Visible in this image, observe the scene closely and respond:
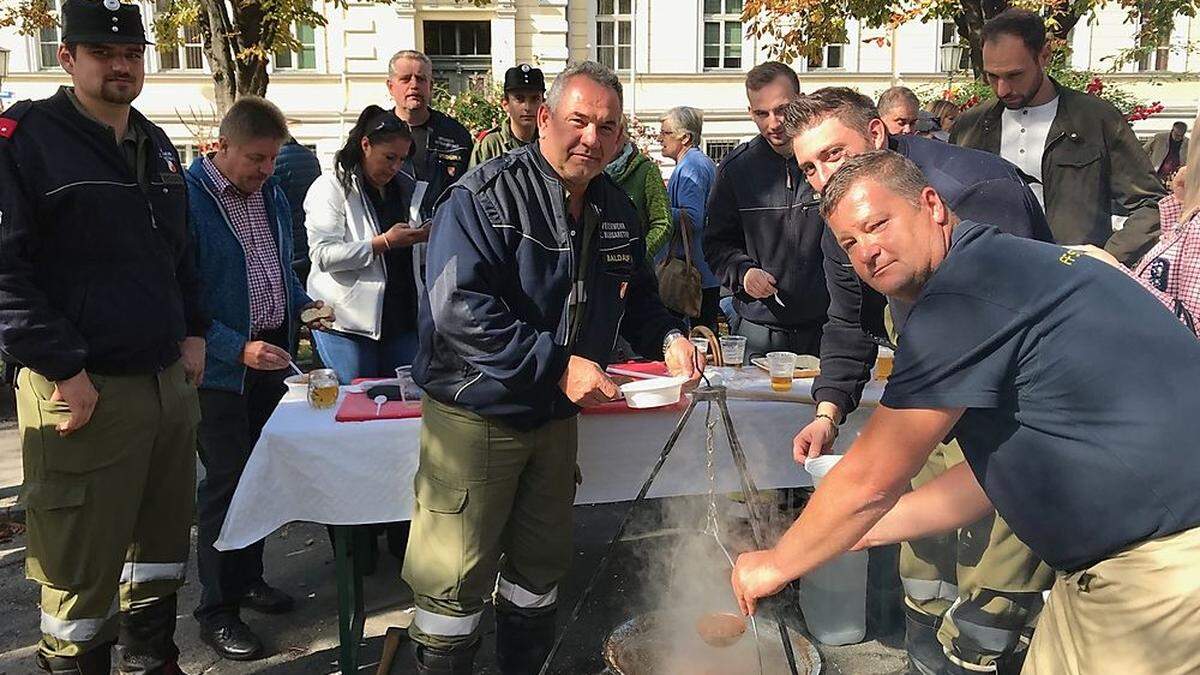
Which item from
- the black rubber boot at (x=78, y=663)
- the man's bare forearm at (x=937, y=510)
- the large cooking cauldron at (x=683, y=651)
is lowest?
the large cooking cauldron at (x=683, y=651)

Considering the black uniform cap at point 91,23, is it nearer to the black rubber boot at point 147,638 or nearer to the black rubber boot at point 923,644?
the black rubber boot at point 147,638

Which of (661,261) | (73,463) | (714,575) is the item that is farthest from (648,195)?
(73,463)

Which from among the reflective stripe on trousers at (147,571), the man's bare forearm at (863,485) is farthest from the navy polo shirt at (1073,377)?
the reflective stripe on trousers at (147,571)

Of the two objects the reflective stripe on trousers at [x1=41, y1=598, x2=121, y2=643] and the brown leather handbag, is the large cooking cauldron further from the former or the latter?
the brown leather handbag

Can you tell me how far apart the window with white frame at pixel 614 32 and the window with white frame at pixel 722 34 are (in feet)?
5.71

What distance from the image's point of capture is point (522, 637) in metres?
2.92

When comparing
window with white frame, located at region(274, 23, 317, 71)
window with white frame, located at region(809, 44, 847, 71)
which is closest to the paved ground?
window with white frame, located at region(274, 23, 317, 71)

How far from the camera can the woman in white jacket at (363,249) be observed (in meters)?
3.84

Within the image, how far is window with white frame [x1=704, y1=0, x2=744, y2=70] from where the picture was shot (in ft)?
64.1

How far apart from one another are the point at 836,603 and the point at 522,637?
134 cm

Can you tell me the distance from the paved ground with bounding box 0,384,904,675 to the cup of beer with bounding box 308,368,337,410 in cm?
101

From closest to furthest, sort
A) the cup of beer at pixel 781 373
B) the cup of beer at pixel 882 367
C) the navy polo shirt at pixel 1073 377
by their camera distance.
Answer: the navy polo shirt at pixel 1073 377 → the cup of beer at pixel 781 373 → the cup of beer at pixel 882 367

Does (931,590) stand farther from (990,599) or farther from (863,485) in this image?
(863,485)

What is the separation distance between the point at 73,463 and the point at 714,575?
2.18m
